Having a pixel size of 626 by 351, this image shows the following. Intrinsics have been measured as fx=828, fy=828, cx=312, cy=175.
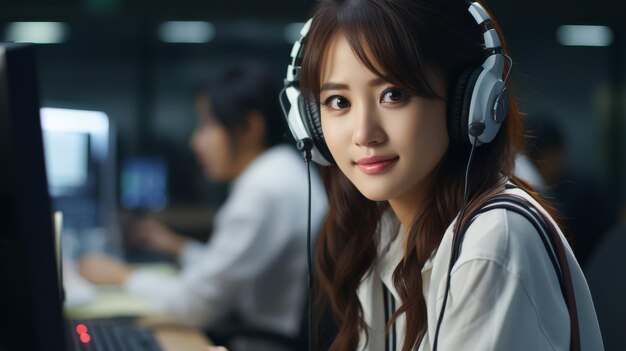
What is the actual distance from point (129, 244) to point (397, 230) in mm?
2542

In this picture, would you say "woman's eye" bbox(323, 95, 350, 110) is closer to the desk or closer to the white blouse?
the white blouse

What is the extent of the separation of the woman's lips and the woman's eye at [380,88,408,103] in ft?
0.24

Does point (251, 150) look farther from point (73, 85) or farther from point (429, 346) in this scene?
point (73, 85)

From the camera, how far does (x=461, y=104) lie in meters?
1.06

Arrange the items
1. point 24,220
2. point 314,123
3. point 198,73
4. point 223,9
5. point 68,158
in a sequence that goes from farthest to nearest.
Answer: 1. point 198,73
2. point 223,9
3. point 68,158
4. point 314,123
5. point 24,220

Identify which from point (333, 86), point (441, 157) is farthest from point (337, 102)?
point (441, 157)

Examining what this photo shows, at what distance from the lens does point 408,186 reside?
1077 millimetres

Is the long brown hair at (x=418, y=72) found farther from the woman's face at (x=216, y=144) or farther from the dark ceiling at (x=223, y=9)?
the dark ceiling at (x=223, y=9)

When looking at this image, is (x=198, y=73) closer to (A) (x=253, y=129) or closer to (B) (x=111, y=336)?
(A) (x=253, y=129)

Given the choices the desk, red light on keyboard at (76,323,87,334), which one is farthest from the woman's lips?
the desk

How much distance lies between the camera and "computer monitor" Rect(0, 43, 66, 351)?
2.65 ft

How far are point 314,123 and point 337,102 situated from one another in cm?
10

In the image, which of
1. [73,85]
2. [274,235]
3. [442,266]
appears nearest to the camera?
[442,266]

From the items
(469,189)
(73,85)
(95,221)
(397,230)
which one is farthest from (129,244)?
(469,189)
